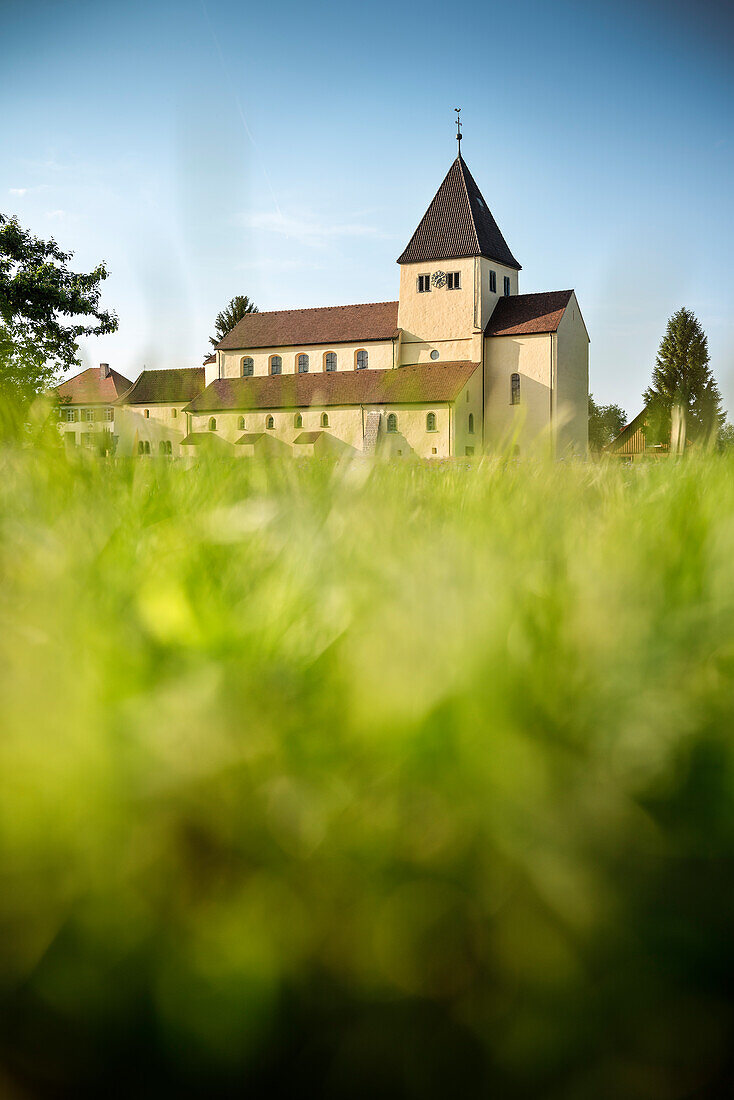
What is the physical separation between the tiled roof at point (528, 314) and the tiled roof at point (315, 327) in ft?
21.8

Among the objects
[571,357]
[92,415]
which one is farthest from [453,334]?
[92,415]

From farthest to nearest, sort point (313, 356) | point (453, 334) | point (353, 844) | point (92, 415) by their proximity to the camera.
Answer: point (313, 356) < point (453, 334) < point (92, 415) < point (353, 844)

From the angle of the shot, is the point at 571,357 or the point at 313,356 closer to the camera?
the point at 571,357

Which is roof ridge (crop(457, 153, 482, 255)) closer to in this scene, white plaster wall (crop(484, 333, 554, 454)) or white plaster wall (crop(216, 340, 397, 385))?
white plaster wall (crop(484, 333, 554, 454))

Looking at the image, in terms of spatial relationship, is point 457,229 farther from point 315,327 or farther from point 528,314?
point 315,327

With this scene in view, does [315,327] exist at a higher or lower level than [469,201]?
lower

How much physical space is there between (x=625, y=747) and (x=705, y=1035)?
0.21m

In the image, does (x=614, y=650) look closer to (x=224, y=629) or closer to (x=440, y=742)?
(x=440, y=742)

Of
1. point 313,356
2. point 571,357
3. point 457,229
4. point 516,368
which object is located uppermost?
point 457,229

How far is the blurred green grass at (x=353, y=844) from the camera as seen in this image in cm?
53

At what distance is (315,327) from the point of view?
56.0m

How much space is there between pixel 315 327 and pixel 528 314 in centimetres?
→ 1520

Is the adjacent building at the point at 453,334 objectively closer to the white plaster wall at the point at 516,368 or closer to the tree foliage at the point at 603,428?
the white plaster wall at the point at 516,368

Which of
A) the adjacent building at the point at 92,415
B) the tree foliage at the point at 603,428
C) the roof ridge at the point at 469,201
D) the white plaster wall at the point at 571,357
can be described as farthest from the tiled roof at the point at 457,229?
the adjacent building at the point at 92,415
